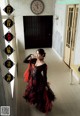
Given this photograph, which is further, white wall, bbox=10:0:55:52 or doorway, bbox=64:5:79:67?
white wall, bbox=10:0:55:52

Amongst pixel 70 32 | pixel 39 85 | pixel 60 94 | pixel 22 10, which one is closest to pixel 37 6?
pixel 22 10

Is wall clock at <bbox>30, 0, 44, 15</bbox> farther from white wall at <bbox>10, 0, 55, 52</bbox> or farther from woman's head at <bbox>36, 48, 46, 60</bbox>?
woman's head at <bbox>36, 48, 46, 60</bbox>

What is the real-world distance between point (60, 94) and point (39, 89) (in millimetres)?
983

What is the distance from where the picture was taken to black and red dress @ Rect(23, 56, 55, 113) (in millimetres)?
2389

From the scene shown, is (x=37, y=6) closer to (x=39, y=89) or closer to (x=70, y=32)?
(x=70, y=32)

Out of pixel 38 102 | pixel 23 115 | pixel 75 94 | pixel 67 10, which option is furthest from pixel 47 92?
pixel 67 10

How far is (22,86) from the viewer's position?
3623 mm

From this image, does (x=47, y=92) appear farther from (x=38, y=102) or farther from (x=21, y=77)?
(x=21, y=77)

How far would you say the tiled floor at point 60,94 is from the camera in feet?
8.85

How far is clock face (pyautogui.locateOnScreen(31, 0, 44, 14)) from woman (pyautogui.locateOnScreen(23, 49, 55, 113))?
426 centimetres

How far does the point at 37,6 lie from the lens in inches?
244

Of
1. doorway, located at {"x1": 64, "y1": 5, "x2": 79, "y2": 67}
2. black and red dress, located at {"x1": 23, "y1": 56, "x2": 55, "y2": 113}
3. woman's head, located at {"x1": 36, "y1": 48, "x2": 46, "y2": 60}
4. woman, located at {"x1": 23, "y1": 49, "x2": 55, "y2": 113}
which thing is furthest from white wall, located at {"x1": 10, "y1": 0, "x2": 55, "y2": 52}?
woman's head, located at {"x1": 36, "y1": 48, "x2": 46, "y2": 60}

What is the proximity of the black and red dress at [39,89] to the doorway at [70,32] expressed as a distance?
7.09ft

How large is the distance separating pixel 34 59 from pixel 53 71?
210 centimetres
